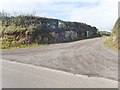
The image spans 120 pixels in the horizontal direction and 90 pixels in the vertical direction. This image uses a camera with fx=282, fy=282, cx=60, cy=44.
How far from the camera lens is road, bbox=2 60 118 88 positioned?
35.1ft

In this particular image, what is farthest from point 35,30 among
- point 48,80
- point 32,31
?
point 48,80

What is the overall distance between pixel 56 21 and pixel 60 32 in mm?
1749

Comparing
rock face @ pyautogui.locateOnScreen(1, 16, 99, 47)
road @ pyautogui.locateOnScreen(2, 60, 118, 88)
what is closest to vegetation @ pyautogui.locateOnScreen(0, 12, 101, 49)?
rock face @ pyautogui.locateOnScreen(1, 16, 99, 47)

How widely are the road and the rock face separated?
17.3 metres

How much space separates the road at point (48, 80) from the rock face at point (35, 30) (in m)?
17.3

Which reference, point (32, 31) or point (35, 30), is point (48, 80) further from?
point (35, 30)

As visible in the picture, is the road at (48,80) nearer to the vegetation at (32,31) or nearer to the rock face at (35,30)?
the vegetation at (32,31)

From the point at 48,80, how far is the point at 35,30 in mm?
21130

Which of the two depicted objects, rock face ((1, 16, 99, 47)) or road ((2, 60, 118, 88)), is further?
rock face ((1, 16, 99, 47))

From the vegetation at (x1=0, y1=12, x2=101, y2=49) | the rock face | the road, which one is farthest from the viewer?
the rock face

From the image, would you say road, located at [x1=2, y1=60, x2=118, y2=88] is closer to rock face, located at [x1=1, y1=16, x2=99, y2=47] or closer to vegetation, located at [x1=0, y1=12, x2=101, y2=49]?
vegetation, located at [x1=0, y1=12, x2=101, y2=49]

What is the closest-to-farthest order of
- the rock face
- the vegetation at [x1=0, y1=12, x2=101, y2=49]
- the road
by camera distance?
the road
the vegetation at [x1=0, y1=12, x2=101, y2=49]
the rock face

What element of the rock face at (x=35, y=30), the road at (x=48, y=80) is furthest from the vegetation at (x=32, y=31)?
the road at (x=48, y=80)

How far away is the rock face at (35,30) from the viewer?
31.8 m
